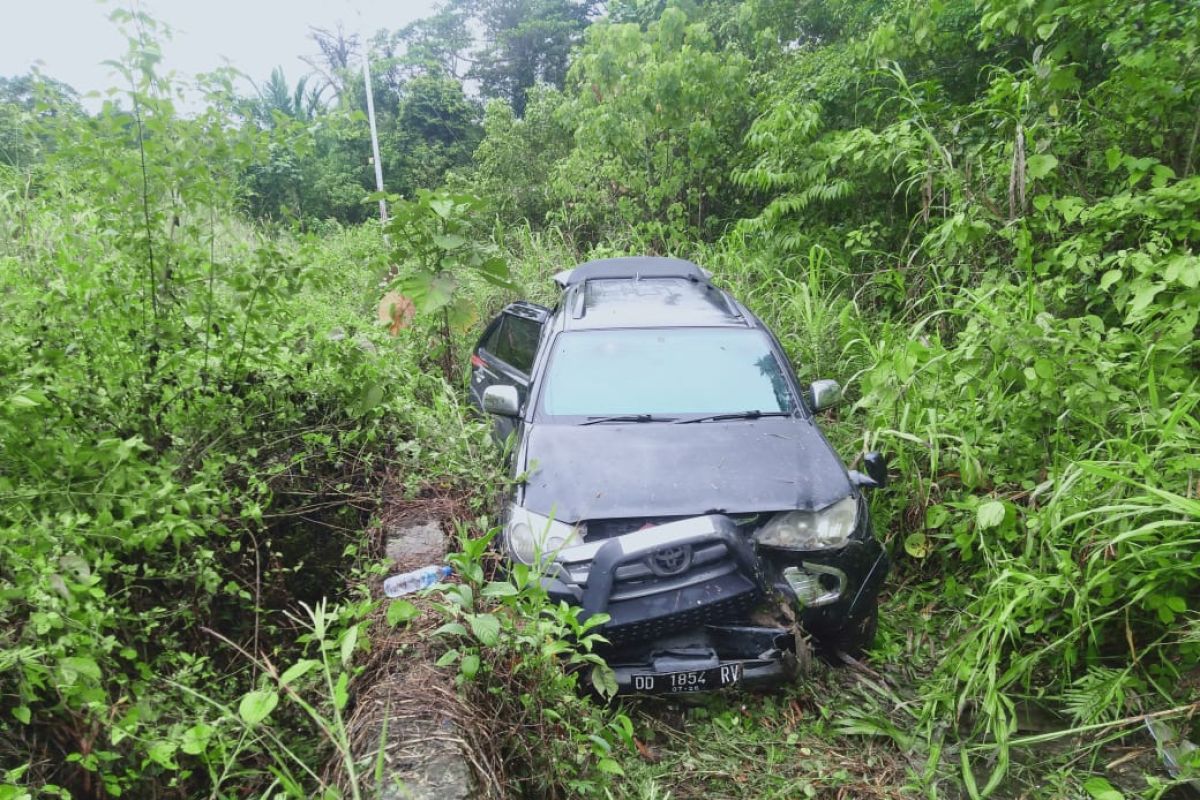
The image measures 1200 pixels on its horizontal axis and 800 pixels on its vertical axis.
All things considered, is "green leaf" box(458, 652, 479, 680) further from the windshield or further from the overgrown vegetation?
the windshield

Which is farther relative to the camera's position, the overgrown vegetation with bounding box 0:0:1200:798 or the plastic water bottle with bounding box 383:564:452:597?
the plastic water bottle with bounding box 383:564:452:597

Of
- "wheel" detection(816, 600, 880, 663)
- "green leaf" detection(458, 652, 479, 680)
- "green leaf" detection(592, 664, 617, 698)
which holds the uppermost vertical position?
"green leaf" detection(458, 652, 479, 680)

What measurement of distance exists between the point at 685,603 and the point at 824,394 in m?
1.48

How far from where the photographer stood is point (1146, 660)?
2451 mm

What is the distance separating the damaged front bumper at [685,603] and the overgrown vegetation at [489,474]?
253mm

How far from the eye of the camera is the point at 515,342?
491 centimetres

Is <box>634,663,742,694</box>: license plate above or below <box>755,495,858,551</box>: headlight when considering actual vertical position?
below

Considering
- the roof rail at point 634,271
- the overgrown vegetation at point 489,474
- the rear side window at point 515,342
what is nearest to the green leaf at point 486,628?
the overgrown vegetation at point 489,474

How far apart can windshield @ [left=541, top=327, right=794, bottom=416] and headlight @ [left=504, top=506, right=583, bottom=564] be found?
0.77m

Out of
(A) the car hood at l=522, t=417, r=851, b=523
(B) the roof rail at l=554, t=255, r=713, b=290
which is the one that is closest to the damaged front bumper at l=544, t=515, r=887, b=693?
(A) the car hood at l=522, t=417, r=851, b=523

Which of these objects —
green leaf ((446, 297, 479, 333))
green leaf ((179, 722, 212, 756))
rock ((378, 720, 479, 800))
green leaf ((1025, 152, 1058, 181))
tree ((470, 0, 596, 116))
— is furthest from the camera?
tree ((470, 0, 596, 116))

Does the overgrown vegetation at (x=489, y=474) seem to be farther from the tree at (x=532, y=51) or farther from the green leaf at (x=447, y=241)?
the tree at (x=532, y=51)

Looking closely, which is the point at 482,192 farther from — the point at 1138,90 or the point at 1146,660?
the point at 1146,660

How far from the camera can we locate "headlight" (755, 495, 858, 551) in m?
2.66
